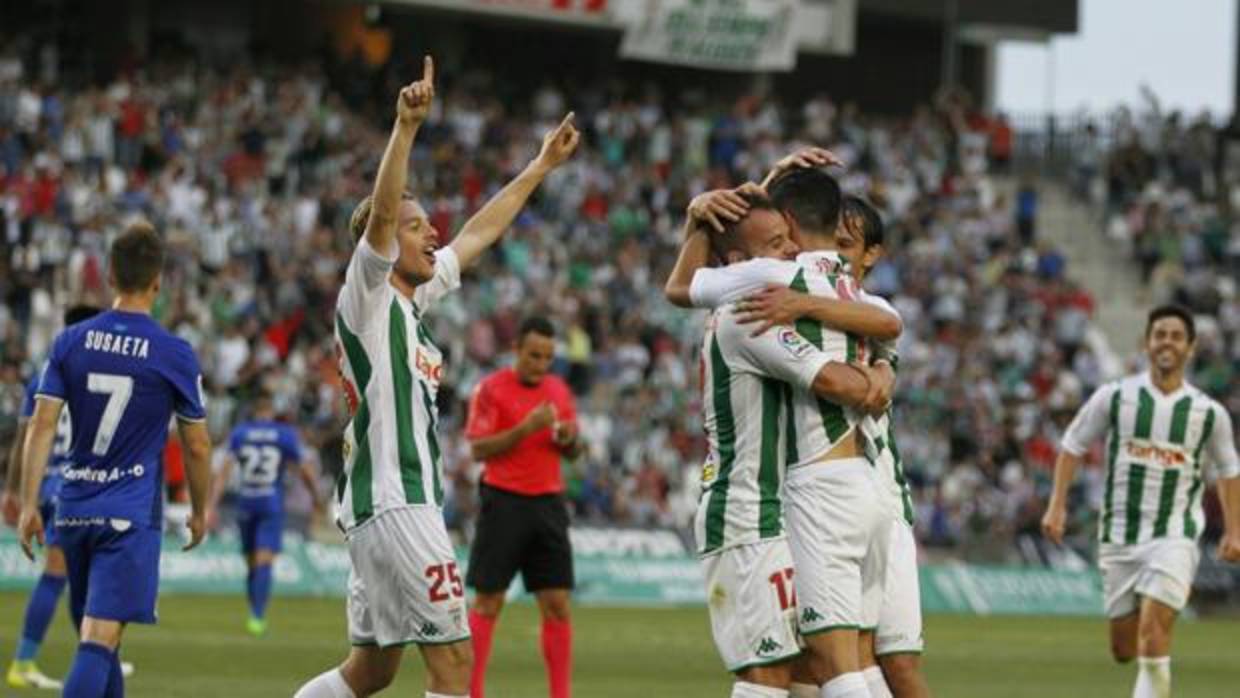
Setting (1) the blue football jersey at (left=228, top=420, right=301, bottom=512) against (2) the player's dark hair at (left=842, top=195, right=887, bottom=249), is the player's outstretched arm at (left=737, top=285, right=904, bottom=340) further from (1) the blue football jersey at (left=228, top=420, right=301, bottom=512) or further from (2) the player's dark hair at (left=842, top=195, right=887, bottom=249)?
(1) the blue football jersey at (left=228, top=420, right=301, bottom=512)

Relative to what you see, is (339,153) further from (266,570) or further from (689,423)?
(266,570)

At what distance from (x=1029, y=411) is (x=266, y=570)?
56.1ft

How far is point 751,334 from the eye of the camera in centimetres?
977

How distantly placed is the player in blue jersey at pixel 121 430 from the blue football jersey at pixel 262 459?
442 inches

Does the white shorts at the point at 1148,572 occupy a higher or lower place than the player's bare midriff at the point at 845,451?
lower

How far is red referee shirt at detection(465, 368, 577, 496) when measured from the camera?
15.9 metres

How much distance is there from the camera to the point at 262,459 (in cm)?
2305

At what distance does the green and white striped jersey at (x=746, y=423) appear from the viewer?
384 inches

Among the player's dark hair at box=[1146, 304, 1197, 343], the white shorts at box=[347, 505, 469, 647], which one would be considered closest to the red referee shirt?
the player's dark hair at box=[1146, 304, 1197, 343]

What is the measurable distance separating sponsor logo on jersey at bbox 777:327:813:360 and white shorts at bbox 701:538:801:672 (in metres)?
0.69

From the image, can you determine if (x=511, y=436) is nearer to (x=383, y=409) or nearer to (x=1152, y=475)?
(x=1152, y=475)

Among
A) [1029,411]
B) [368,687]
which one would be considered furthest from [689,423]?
[368,687]

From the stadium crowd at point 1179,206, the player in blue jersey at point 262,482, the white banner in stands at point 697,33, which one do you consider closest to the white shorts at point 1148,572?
the player in blue jersey at point 262,482

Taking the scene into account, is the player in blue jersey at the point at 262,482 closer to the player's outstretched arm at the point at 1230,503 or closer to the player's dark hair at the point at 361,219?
the player's outstretched arm at the point at 1230,503
